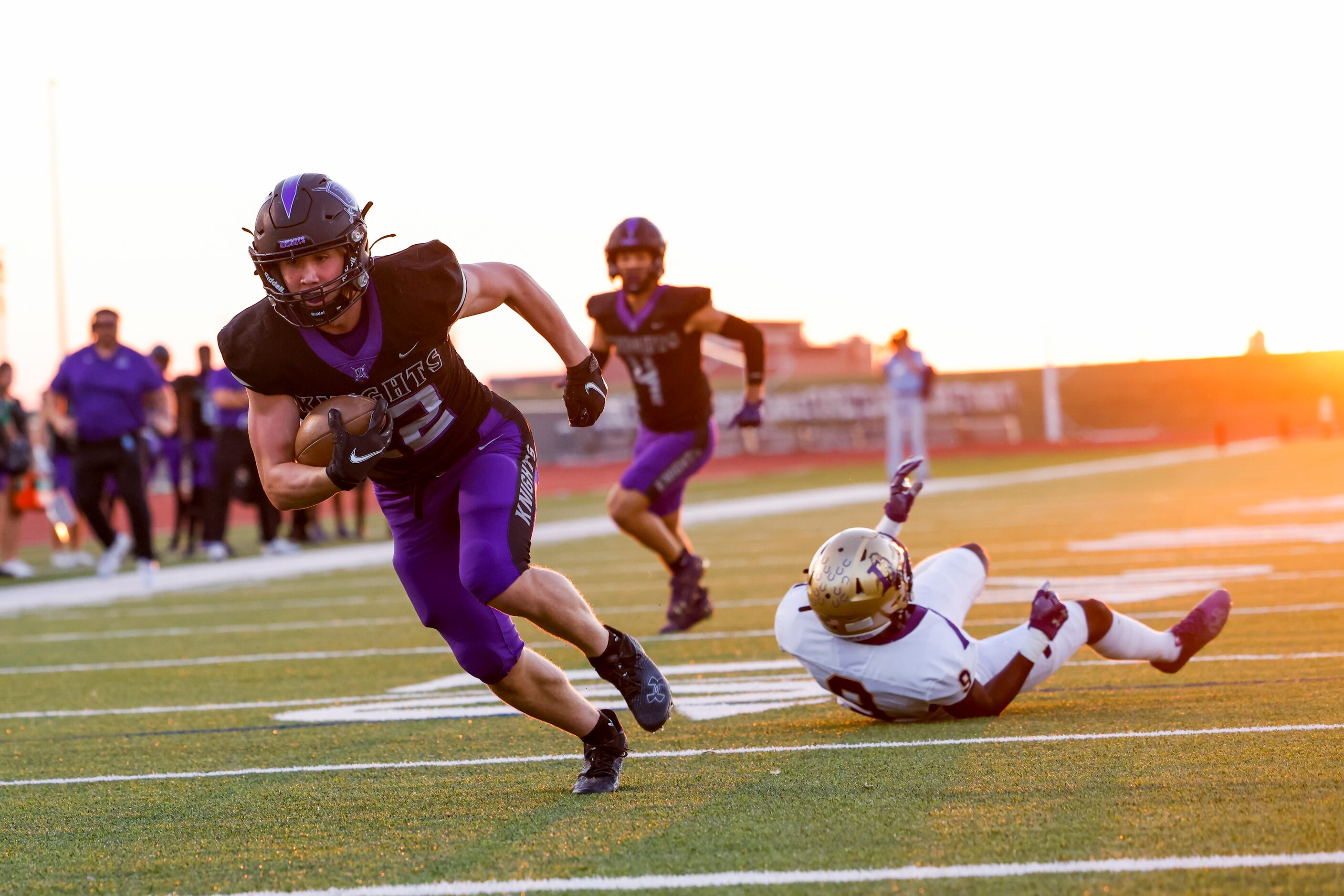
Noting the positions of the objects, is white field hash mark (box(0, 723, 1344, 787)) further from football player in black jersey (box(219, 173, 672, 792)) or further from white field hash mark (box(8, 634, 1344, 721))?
white field hash mark (box(8, 634, 1344, 721))

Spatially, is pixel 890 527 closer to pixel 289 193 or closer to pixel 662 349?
pixel 289 193

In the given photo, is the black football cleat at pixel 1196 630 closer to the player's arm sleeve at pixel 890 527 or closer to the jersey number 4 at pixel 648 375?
the player's arm sleeve at pixel 890 527

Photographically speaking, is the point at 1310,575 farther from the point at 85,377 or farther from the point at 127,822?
the point at 85,377

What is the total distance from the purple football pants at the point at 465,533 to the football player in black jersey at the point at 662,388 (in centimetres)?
365

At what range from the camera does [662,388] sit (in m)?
8.21

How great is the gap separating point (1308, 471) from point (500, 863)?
67.3ft

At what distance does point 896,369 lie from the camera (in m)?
20.6

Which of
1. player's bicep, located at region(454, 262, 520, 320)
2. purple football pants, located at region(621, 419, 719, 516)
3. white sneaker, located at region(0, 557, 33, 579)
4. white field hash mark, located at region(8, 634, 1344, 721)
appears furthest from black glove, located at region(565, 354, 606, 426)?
white sneaker, located at region(0, 557, 33, 579)

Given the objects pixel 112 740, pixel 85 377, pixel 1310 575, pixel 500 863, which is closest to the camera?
pixel 500 863

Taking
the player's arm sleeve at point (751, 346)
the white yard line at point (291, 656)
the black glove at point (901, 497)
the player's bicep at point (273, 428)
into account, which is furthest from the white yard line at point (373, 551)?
the player's bicep at point (273, 428)

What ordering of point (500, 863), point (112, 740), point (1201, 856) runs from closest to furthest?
point (1201, 856) < point (500, 863) < point (112, 740)

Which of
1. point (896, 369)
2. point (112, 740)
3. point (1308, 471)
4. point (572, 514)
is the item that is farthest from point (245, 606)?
point (1308, 471)

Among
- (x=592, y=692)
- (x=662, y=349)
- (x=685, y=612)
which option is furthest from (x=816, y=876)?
(x=662, y=349)

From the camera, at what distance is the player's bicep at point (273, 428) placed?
3994 mm
